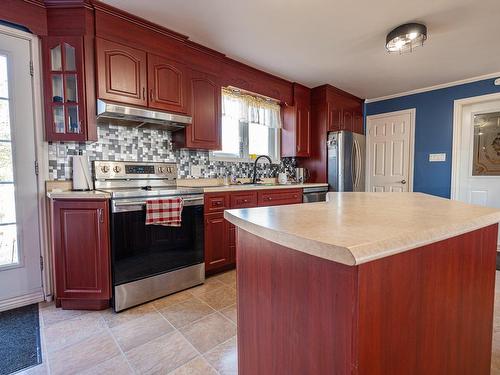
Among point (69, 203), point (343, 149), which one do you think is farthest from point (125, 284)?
point (343, 149)

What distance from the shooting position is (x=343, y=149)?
384 cm

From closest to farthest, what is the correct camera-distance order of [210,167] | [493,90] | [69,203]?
[69,203] → [210,167] → [493,90]

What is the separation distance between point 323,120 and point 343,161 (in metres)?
0.69

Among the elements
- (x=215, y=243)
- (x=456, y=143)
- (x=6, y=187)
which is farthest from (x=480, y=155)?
(x=6, y=187)

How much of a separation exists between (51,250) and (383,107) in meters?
4.88

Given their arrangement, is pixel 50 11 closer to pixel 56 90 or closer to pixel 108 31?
pixel 108 31

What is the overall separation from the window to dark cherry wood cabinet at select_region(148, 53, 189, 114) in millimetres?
695

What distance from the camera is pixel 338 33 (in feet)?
7.95

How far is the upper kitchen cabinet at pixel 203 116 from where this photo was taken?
2.69m

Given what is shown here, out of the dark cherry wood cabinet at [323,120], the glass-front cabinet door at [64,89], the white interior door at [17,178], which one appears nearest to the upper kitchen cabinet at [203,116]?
the glass-front cabinet door at [64,89]

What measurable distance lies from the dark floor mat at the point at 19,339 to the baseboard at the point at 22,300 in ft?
0.13

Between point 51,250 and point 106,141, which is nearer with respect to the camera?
point 51,250

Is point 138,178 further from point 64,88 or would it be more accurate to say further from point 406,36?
point 406,36

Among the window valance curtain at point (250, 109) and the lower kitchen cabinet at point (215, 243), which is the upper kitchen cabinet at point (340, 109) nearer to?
the window valance curtain at point (250, 109)
